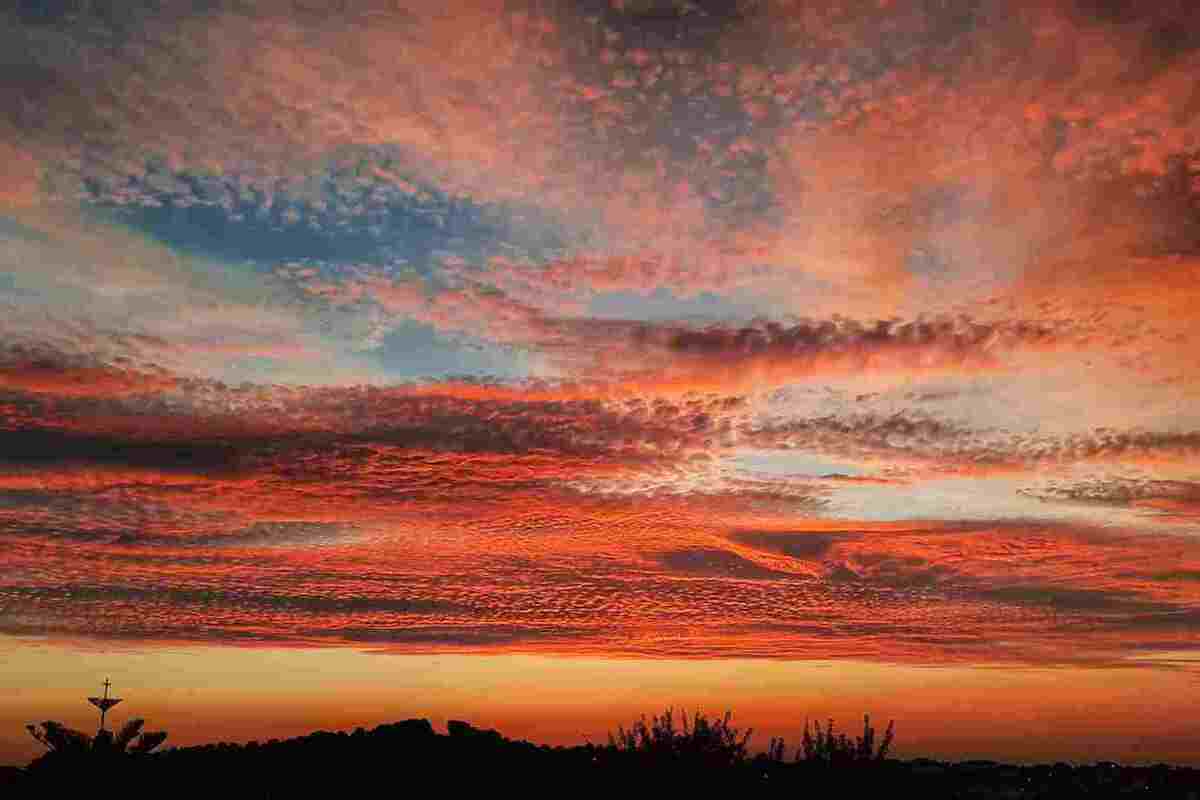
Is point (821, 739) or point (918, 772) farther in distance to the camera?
point (918, 772)

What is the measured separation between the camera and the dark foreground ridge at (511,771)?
965 inches

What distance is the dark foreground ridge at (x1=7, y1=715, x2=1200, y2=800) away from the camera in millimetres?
24516

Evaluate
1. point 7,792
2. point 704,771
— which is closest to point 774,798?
point 704,771

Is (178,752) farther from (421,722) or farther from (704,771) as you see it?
(704,771)

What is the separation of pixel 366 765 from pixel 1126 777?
18853 millimetres

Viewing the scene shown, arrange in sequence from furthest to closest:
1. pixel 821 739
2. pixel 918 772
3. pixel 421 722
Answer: pixel 421 722, pixel 918 772, pixel 821 739

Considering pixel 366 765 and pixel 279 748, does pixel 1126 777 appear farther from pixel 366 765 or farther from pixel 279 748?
pixel 279 748

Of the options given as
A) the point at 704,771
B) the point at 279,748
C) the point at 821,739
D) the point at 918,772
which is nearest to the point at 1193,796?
the point at 918,772

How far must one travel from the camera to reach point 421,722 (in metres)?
30.1

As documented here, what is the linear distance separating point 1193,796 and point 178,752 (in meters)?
24.7

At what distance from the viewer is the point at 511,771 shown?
26.2m

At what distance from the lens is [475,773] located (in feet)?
85.9

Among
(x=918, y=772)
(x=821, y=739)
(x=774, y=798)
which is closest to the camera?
(x=774, y=798)

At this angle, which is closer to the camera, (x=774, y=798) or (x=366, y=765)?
(x=774, y=798)
